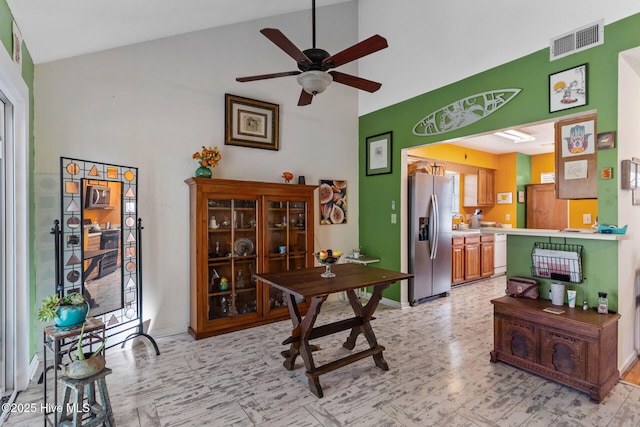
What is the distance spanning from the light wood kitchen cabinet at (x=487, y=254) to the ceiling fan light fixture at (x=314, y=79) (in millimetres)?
4925

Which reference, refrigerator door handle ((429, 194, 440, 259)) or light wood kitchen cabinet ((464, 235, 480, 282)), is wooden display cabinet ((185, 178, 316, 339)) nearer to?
refrigerator door handle ((429, 194, 440, 259))

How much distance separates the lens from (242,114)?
3859mm

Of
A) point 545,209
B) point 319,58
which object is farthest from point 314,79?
point 545,209

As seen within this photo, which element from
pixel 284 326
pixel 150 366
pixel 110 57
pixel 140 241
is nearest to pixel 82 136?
pixel 110 57

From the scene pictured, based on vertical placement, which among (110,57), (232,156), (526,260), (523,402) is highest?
(110,57)

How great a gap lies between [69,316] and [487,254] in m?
6.35

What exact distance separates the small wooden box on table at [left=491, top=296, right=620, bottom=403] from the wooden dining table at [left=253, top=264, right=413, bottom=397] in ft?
3.34

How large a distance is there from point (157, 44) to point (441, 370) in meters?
4.25

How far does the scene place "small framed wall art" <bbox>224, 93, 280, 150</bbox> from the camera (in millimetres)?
3758

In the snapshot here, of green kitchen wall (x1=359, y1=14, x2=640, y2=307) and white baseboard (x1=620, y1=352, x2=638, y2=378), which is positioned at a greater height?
green kitchen wall (x1=359, y1=14, x2=640, y2=307)

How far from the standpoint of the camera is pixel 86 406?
76.3 inches

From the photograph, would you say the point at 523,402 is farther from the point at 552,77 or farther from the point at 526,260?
the point at 552,77

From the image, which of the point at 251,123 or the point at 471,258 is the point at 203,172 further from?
the point at 471,258

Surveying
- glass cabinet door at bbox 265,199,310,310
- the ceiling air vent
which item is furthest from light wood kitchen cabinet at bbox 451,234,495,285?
the ceiling air vent
